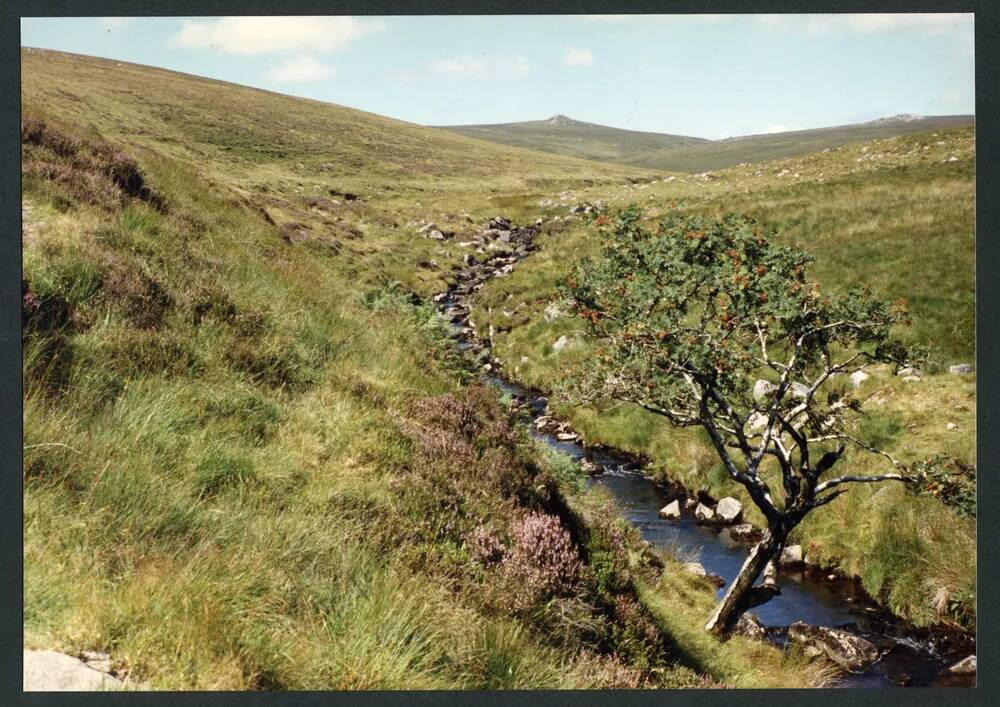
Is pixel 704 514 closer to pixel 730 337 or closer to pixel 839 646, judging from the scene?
pixel 839 646

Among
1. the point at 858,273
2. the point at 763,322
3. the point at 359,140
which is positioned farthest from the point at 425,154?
the point at 763,322

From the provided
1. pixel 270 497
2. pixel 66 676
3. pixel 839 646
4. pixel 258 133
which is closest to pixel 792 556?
pixel 839 646

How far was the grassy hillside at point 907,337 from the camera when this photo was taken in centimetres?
970

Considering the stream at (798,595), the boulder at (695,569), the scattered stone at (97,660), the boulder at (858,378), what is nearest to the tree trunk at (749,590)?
the stream at (798,595)

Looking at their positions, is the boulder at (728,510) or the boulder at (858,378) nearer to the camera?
the boulder at (728,510)

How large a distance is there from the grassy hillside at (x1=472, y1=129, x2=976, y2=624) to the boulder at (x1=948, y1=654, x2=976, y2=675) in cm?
70

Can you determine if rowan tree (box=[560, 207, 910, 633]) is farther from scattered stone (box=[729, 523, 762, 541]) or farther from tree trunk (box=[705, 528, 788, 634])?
scattered stone (box=[729, 523, 762, 541])

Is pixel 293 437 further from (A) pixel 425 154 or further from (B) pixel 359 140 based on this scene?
(A) pixel 425 154

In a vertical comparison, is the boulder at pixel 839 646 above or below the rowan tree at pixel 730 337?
below

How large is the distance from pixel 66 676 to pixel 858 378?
15.4m

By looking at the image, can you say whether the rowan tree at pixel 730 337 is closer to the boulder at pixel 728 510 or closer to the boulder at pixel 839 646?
the boulder at pixel 839 646

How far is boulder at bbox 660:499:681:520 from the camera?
12211 mm

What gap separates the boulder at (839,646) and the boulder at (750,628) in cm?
46

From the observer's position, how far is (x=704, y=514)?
1220cm
